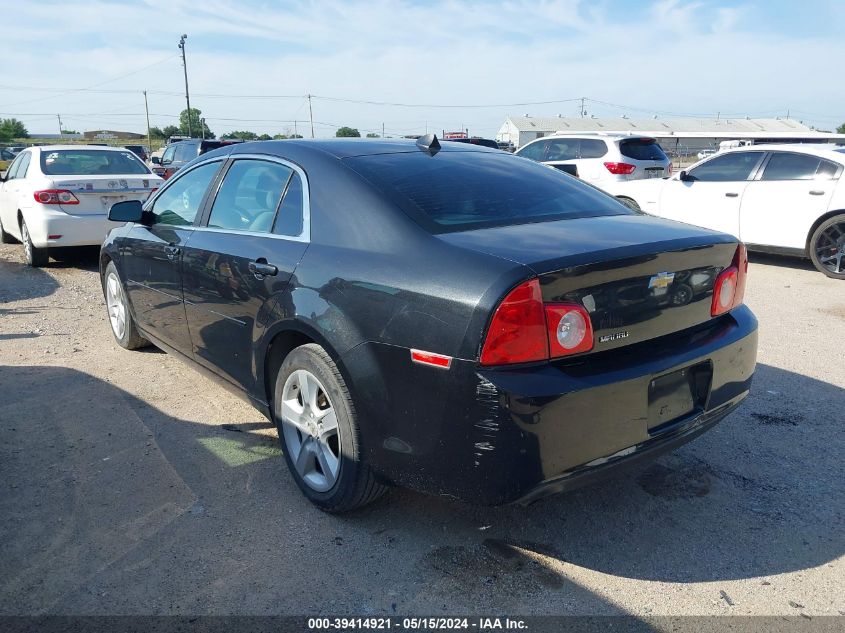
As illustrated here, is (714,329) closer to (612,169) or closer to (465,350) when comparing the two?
(465,350)

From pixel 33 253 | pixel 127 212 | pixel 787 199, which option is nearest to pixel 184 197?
pixel 127 212

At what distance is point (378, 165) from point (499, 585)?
1.94 metres

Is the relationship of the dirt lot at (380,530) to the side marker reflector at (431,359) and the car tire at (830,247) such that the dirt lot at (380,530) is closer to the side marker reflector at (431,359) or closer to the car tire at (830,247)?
the side marker reflector at (431,359)

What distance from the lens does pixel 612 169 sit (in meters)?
12.4

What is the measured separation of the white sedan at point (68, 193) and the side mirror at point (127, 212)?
13.0 feet

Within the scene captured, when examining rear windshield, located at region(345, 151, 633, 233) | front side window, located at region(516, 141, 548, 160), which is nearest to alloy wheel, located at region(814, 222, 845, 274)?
rear windshield, located at region(345, 151, 633, 233)

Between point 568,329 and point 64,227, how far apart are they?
801cm

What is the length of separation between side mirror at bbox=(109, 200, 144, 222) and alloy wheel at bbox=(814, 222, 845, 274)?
7707 mm

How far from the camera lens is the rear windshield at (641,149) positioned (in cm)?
1269

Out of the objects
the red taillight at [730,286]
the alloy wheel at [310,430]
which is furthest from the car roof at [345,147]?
the red taillight at [730,286]

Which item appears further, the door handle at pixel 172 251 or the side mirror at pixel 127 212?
the side mirror at pixel 127 212

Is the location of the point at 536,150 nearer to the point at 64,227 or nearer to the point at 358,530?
the point at 64,227

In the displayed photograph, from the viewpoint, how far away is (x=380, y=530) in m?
3.08

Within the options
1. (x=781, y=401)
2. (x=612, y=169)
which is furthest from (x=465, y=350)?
(x=612, y=169)
